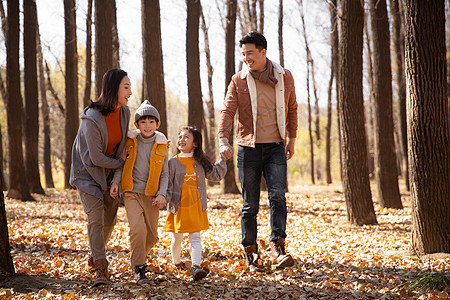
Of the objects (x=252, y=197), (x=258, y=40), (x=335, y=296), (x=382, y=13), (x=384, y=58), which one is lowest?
(x=335, y=296)

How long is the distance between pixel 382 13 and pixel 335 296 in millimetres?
8927

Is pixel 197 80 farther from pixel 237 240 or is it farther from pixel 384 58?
pixel 237 240

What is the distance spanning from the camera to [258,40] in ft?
15.4

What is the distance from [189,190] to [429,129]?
3061mm

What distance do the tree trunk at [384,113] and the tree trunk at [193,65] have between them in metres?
5.38

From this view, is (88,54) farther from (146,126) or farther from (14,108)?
(146,126)

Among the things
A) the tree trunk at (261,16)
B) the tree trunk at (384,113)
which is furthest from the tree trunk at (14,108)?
the tree trunk at (384,113)

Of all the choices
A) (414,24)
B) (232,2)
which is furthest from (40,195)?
(414,24)

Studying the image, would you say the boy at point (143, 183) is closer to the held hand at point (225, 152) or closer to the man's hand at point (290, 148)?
the held hand at point (225, 152)

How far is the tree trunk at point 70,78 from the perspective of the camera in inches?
619

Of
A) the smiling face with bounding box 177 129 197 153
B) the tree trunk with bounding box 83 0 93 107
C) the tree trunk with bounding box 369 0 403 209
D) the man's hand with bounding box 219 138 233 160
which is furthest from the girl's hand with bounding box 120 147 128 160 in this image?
the tree trunk with bounding box 83 0 93 107

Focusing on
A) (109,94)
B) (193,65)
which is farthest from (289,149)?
(193,65)

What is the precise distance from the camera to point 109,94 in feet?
14.1

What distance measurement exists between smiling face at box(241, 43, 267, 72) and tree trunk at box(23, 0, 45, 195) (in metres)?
11.3
